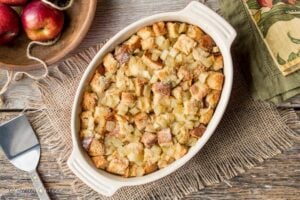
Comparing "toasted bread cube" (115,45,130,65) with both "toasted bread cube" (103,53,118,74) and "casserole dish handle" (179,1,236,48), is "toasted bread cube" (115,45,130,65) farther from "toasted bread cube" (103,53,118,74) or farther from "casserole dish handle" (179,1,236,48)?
"casserole dish handle" (179,1,236,48)

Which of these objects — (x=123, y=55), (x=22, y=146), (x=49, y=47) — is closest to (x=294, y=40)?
(x=123, y=55)

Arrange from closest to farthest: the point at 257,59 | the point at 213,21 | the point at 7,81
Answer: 1. the point at 213,21
2. the point at 257,59
3. the point at 7,81

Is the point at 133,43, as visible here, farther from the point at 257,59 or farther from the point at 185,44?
the point at 257,59

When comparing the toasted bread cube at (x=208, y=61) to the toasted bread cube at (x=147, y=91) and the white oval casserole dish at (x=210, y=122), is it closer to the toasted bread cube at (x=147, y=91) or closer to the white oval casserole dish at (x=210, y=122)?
the white oval casserole dish at (x=210, y=122)

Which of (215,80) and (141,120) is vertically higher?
(215,80)

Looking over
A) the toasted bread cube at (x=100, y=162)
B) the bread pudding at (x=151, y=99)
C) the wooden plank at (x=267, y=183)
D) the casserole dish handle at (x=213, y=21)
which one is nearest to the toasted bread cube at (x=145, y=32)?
the bread pudding at (x=151, y=99)

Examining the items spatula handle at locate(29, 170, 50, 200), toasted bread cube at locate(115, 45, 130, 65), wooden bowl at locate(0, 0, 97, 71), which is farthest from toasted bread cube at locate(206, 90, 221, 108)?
spatula handle at locate(29, 170, 50, 200)
